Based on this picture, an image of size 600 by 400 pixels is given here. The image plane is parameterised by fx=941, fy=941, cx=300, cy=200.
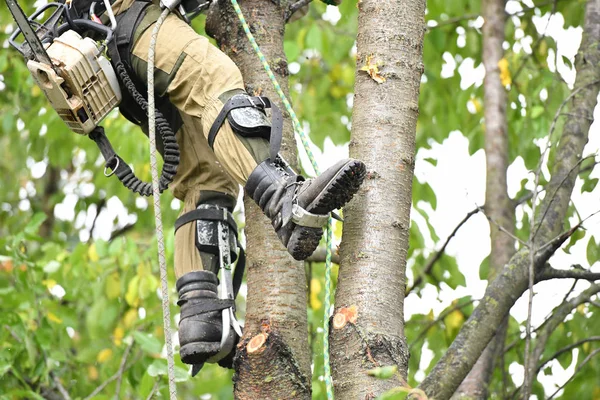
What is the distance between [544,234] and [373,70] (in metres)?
1.07

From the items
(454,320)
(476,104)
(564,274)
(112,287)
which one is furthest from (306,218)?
(476,104)

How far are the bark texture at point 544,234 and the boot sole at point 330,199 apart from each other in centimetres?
68

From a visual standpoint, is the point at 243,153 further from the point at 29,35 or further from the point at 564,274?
the point at 564,274

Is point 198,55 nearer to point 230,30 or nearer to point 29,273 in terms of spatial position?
point 230,30

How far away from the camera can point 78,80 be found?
258cm

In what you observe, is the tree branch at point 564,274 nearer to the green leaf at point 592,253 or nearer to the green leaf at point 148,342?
the green leaf at point 592,253

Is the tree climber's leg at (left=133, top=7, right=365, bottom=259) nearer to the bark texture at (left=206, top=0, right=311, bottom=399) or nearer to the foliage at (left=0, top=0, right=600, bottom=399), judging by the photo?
the bark texture at (left=206, top=0, right=311, bottom=399)

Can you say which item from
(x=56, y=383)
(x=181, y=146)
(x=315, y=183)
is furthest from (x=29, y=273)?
(x=315, y=183)

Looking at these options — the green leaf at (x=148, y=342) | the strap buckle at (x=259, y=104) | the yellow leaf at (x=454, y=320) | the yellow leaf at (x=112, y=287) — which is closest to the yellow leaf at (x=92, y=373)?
the yellow leaf at (x=112, y=287)

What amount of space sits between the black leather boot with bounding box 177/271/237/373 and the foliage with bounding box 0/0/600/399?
417 mm

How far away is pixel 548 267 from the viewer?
2.94 meters

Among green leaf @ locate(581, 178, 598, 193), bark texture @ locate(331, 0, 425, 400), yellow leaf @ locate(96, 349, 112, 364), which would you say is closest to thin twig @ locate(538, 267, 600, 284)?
bark texture @ locate(331, 0, 425, 400)

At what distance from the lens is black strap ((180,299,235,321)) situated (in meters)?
2.74

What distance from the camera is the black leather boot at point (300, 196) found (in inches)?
87.4
